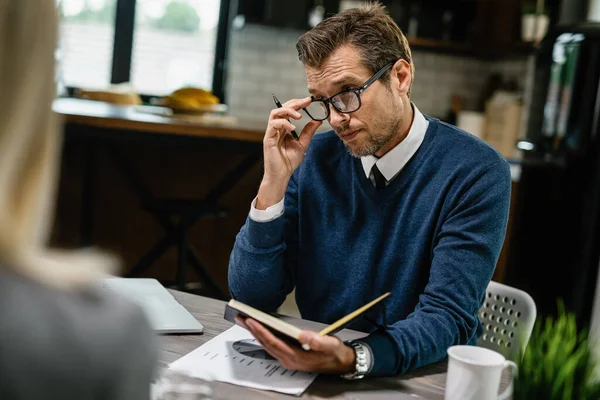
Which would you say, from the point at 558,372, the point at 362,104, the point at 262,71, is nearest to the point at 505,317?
the point at 362,104

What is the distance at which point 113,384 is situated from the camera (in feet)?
1.91

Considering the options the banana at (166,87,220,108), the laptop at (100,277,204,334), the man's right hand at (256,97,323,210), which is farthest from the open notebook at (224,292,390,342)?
the banana at (166,87,220,108)

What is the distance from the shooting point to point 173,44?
17.4 feet

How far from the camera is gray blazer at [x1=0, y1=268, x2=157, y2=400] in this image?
546 millimetres

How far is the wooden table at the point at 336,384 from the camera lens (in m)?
1.11

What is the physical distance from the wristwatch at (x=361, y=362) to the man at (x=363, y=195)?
0.30 meters

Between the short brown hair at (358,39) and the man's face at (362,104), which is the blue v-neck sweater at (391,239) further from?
the short brown hair at (358,39)

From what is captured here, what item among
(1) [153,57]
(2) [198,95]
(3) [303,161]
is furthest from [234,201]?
(3) [303,161]

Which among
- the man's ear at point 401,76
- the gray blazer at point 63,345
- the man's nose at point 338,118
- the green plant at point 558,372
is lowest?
the green plant at point 558,372

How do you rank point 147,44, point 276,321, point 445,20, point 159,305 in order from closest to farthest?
point 276,321 → point 159,305 → point 147,44 → point 445,20

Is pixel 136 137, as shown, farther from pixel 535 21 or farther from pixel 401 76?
pixel 535 21

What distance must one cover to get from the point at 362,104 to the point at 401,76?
0.14 m

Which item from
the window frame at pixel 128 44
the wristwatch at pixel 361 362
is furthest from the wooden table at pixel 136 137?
the wristwatch at pixel 361 362

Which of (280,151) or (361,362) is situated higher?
(280,151)
